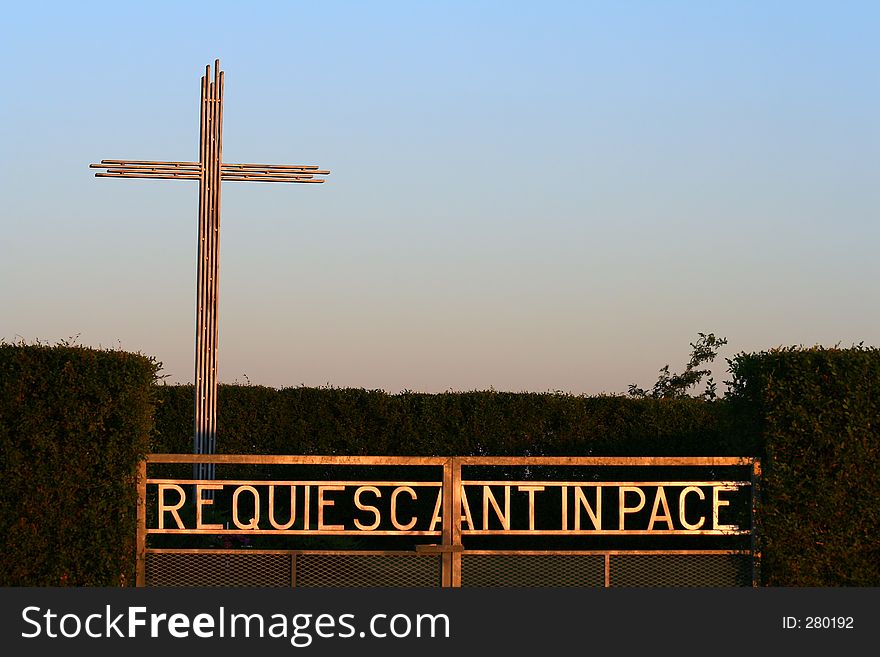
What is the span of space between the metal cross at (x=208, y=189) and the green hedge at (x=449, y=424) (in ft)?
8.32

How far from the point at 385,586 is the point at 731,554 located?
3.47 meters

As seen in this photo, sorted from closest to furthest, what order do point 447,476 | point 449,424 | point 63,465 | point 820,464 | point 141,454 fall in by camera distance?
1. point 63,465
2. point 141,454
3. point 447,476
4. point 820,464
5. point 449,424

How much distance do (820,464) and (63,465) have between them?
7152 mm

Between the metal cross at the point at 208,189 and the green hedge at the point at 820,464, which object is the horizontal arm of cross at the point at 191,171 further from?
the green hedge at the point at 820,464

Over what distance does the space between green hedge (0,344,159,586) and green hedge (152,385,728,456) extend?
8052mm

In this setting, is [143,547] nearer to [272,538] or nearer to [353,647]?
[353,647]

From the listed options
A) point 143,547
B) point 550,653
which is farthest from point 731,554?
point 143,547

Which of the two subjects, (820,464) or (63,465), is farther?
(820,464)

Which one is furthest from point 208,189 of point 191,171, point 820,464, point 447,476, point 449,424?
point 820,464

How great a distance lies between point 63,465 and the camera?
10328 millimetres

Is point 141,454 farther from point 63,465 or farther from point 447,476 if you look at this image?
point 447,476

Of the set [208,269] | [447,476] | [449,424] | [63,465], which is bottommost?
[447,476]

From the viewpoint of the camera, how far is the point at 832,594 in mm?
10680

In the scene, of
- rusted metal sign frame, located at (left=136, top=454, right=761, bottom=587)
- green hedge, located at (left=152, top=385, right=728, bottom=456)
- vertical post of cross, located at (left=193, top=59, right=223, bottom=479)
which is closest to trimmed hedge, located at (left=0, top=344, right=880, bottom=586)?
rusted metal sign frame, located at (left=136, top=454, right=761, bottom=587)
